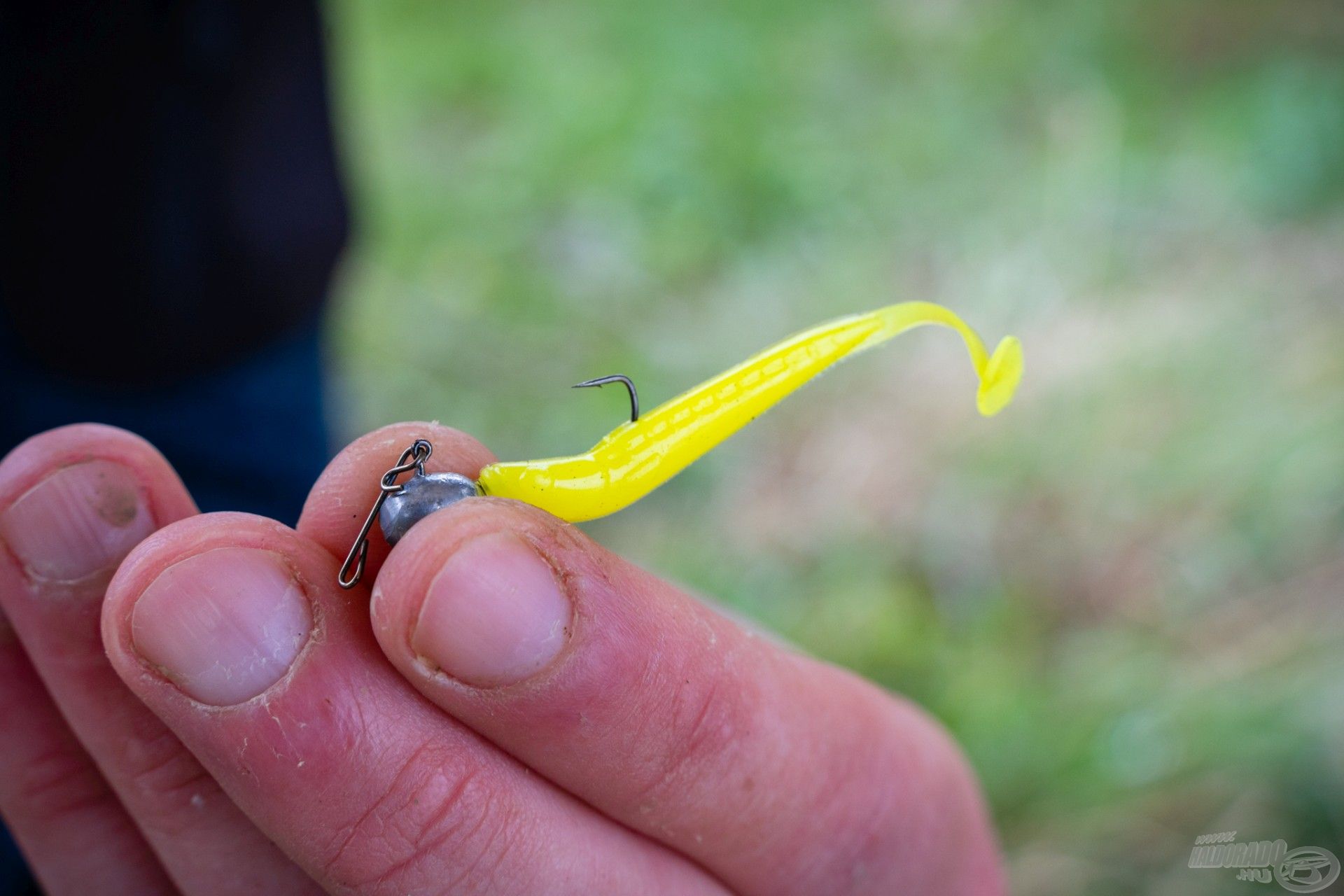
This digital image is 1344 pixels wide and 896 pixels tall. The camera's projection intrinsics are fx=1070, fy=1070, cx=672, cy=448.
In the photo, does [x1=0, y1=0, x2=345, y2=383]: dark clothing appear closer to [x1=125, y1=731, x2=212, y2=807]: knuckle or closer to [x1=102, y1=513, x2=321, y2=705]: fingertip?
[x1=125, y1=731, x2=212, y2=807]: knuckle

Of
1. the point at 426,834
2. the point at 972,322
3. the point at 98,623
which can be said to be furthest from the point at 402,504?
the point at 972,322

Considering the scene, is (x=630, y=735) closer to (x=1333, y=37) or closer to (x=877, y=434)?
(x=877, y=434)

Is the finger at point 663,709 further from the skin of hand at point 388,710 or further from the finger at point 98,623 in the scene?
the finger at point 98,623

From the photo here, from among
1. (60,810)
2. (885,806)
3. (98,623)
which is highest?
(98,623)

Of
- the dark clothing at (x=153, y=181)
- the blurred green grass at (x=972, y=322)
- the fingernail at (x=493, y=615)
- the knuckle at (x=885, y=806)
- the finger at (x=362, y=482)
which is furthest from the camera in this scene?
the blurred green grass at (x=972, y=322)


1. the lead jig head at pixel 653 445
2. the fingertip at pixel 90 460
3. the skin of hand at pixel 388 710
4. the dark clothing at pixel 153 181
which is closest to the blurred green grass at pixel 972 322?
the dark clothing at pixel 153 181

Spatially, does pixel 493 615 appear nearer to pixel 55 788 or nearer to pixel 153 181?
pixel 55 788

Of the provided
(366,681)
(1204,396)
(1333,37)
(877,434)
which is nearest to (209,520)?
(366,681)
